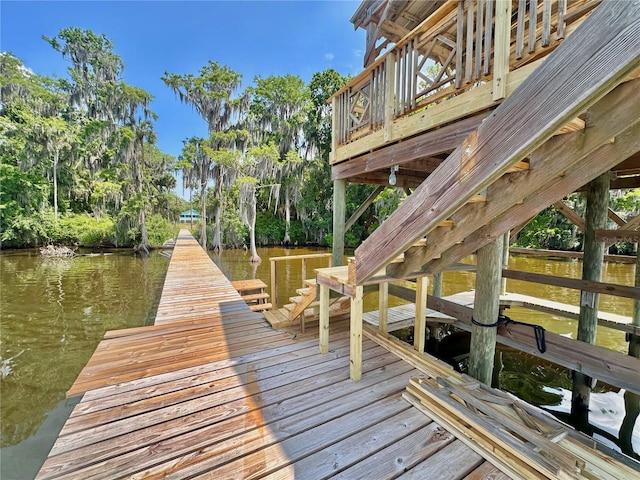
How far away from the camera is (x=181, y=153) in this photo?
18.8m

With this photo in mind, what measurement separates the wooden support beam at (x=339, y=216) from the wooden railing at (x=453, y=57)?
441 millimetres

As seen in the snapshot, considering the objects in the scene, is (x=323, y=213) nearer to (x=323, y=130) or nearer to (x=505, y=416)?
(x=323, y=130)

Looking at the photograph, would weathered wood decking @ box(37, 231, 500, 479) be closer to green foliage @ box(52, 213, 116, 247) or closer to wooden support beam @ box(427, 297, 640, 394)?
wooden support beam @ box(427, 297, 640, 394)

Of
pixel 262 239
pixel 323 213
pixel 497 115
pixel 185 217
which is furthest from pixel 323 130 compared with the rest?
pixel 185 217

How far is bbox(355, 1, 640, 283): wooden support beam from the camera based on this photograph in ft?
3.02

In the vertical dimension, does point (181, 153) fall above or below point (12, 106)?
below

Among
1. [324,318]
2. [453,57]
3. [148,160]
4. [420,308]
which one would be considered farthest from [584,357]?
[148,160]

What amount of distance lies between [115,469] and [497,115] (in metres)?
2.90

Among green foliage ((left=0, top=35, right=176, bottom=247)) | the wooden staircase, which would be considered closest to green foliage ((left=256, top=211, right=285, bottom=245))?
green foliage ((left=0, top=35, right=176, bottom=247))

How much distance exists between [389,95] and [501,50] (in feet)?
3.72

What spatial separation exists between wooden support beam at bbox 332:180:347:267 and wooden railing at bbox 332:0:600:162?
1.45 feet

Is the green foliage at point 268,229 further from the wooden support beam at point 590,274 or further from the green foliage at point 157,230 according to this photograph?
the wooden support beam at point 590,274

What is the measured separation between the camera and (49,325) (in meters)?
6.33

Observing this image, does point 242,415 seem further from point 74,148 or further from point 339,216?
point 74,148
